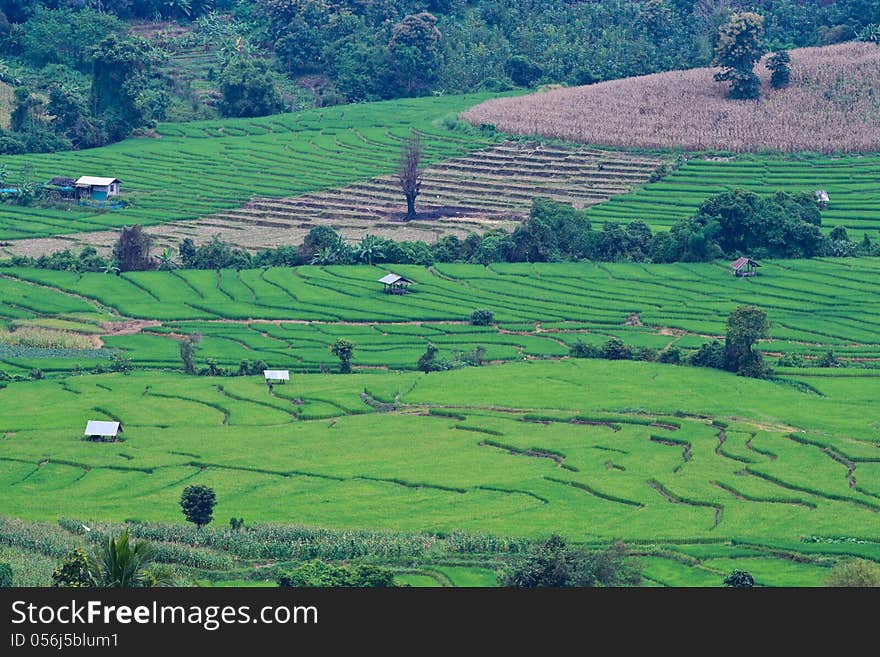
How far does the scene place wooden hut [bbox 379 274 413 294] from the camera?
79562mm

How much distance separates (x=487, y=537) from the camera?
4478cm

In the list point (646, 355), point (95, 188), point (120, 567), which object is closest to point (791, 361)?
point (646, 355)

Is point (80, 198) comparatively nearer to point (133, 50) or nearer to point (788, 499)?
point (133, 50)

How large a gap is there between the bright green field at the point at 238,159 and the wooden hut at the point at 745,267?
29.1m

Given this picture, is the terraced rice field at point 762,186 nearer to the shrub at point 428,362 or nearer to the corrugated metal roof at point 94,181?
the shrub at point 428,362

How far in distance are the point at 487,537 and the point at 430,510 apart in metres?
3.99

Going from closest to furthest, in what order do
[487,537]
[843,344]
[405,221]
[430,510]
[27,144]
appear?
1. [487,537]
2. [430,510]
3. [843,344]
4. [405,221]
5. [27,144]

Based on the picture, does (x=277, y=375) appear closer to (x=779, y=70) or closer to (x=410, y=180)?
(x=410, y=180)

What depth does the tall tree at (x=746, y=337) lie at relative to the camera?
6550 cm

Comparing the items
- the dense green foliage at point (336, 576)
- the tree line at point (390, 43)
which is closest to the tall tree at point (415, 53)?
the tree line at point (390, 43)

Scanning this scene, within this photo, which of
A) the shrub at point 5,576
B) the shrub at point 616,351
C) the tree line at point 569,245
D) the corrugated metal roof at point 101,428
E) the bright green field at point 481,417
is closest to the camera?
the shrub at point 5,576

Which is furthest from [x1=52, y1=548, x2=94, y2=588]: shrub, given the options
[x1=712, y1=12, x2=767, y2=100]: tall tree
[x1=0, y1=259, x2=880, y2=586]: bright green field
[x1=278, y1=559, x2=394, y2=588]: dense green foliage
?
[x1=712, y1=12, x2=767, y2=100]: tall tree

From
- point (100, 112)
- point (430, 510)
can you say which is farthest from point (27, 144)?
point (430, 510)

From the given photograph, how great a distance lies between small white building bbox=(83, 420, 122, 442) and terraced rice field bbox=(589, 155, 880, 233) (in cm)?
4115
